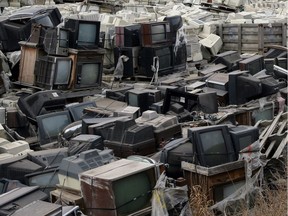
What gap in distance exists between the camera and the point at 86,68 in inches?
364

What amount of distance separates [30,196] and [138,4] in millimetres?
14213

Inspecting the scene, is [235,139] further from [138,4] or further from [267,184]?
[138,4]

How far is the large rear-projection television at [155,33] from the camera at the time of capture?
998 cm

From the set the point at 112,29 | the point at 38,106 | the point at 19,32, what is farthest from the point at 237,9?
the point at 38,106

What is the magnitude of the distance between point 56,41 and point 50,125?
194cm

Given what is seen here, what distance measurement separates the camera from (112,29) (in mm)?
11000

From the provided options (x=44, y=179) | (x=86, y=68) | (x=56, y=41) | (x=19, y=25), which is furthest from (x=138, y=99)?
(x=19, y=25)

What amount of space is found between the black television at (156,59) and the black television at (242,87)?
212 centimetres

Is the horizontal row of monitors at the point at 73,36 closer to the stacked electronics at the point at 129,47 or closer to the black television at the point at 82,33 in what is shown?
the black television at the point at 82,33

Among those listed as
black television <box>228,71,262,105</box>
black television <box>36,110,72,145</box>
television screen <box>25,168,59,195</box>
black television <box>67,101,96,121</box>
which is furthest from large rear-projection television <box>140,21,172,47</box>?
television screen <box>25,168,59,195</box>

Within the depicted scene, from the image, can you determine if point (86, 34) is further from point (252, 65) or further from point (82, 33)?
point (252, 65)

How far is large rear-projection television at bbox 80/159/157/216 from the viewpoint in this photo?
4660mm

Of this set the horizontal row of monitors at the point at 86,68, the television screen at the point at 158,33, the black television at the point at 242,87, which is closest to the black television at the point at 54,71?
the horizontal row of monitors at the point at 86,68

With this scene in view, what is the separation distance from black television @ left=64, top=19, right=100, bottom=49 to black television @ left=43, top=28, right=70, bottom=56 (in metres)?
0.10
